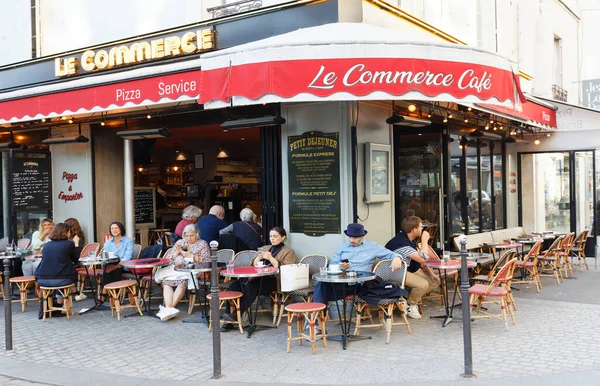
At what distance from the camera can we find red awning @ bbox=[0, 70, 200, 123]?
25.5 feet

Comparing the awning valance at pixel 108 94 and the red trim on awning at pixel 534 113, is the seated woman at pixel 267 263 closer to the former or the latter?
the awning valance at pixel 108 94

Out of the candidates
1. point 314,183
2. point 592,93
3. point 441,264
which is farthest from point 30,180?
point 592,93

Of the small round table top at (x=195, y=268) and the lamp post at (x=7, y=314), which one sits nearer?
the lamp post at (x=7, y=314)

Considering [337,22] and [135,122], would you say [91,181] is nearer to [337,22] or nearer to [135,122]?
[135,122]

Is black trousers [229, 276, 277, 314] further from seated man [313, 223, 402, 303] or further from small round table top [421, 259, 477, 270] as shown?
small round table top [421, 259, 477, 270]

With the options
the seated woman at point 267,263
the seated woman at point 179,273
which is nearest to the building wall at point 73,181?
the seated woman at point 179,273

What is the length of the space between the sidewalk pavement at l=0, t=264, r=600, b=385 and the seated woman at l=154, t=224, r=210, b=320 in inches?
9.3

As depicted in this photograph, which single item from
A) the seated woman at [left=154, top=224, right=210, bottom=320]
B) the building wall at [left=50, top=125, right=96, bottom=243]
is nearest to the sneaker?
the building wall at [left=50, top=125, right=96, bottom=243]

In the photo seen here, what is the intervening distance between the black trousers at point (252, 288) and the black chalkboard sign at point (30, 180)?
247 inches

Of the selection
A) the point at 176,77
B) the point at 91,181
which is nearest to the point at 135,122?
the point at 91,181

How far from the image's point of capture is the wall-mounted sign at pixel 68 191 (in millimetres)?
11781

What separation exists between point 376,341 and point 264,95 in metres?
3.16

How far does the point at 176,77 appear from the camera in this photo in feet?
25.8

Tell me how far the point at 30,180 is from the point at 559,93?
14932 mm
